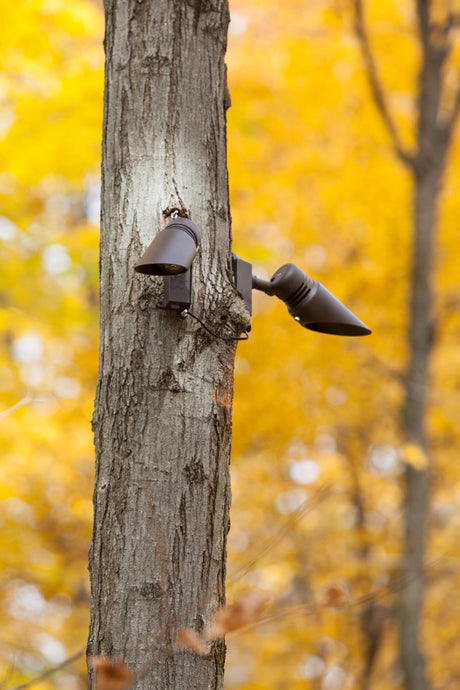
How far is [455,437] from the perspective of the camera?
632 cm

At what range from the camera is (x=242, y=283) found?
1.79 m

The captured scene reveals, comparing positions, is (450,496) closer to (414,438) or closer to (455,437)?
A: (455,437)

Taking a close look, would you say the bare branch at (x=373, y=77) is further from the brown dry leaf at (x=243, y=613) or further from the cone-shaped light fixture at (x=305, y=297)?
the brown dry leaf at (x=243, y=613)

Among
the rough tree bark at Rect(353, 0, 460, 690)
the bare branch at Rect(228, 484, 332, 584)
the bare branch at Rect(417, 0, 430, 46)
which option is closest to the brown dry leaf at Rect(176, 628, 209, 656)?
the bare branch at Rect(228, 484, 332, 584)

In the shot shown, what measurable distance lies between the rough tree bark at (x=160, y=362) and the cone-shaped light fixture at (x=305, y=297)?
0.22 m

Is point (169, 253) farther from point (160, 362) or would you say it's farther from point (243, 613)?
point (243, 613)

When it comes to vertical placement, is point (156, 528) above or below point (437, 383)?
below

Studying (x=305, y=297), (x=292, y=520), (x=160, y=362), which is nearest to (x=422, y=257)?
(x=305, y=297)

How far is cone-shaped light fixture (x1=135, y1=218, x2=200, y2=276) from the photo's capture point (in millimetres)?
1425

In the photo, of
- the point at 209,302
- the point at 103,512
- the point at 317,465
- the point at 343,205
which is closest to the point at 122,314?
the point at 209,302

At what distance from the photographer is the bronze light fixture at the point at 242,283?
145 centimetres

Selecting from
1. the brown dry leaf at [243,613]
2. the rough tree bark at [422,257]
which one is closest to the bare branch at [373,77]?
the rough tree bark at [422,257]

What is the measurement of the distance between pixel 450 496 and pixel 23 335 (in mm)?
5719

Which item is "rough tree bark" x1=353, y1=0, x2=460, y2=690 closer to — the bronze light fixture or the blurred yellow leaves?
the blurred yellow leaves
